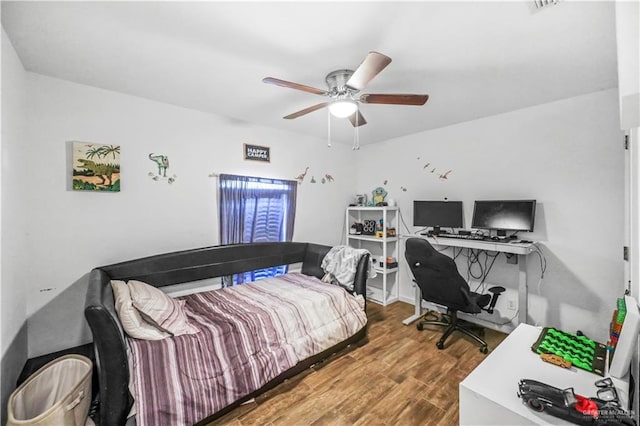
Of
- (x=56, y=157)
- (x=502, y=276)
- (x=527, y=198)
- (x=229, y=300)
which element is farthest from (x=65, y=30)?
(x=502, y=276)

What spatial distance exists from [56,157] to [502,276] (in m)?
4.49

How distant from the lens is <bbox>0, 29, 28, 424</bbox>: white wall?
153cm

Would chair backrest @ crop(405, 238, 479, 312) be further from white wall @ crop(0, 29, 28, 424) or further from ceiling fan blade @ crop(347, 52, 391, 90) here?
white wall @ crop(0, 29, 28, 424)

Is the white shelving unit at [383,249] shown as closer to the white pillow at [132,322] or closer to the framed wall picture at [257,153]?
the framed wall picture at [257,153]

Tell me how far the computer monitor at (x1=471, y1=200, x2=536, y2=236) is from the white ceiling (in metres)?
1.05

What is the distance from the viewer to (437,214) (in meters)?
3.40

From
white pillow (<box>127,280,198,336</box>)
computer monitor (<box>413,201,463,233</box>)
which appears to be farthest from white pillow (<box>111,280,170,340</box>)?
computer monitor (<box>413,201,463,233</box>)

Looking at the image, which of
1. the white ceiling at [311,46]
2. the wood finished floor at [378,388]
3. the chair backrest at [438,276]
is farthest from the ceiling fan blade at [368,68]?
the wood finished floor at [378,388]

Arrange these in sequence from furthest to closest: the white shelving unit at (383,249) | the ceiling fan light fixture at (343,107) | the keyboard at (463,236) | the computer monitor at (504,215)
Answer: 1. the white shelving unit at (383,249)
2. the keyboard at (463,236)
3. the computer monitor at (504,215)
4. the ceiling fan light fixture at (343,107)

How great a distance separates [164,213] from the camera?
2.68 m

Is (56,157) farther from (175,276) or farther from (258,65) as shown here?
(258,65)

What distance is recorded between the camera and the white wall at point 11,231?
5.02ft

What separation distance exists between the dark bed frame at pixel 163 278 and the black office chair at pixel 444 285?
21.1 inches

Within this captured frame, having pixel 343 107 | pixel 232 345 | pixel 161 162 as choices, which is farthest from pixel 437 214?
pixel 161 162
